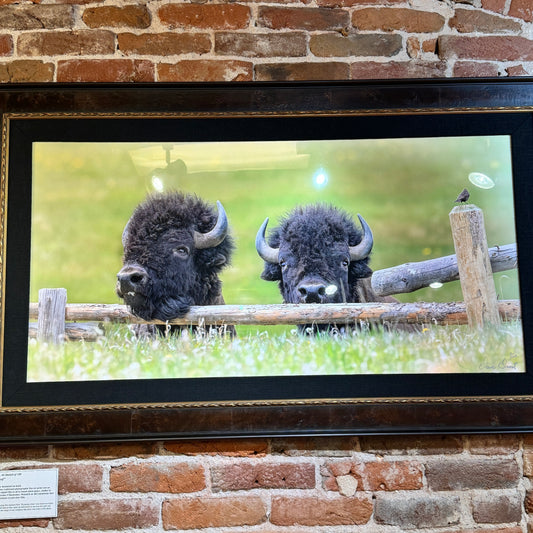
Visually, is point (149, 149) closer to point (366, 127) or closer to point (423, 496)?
point (366, 127)

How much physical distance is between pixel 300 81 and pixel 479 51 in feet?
2.04

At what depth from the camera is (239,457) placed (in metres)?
1.68

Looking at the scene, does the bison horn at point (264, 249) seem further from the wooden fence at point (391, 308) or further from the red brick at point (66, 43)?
the red brick at point (66, 43)

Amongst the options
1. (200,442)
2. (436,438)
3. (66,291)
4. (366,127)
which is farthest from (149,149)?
(436,438)

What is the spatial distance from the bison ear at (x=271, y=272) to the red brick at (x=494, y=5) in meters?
1.15

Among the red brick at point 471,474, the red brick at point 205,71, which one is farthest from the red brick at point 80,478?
the red brick at point 205,71

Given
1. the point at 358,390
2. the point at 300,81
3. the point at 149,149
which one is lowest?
the point at 358,390

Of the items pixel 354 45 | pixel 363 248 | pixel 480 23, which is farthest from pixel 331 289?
pixel 480 23

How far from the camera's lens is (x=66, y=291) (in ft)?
5.58

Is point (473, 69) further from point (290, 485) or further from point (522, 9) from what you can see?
point (290, 485)

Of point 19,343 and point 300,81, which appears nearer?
point 19,343

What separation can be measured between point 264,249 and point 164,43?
2.52 ft

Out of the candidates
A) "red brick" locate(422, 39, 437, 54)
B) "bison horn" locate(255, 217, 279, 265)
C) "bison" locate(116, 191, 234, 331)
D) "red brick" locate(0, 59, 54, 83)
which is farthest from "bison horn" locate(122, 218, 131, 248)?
"red brick" locate(422, 39, 437, 54)

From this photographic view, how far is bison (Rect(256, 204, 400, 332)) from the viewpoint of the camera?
1.72 metres
